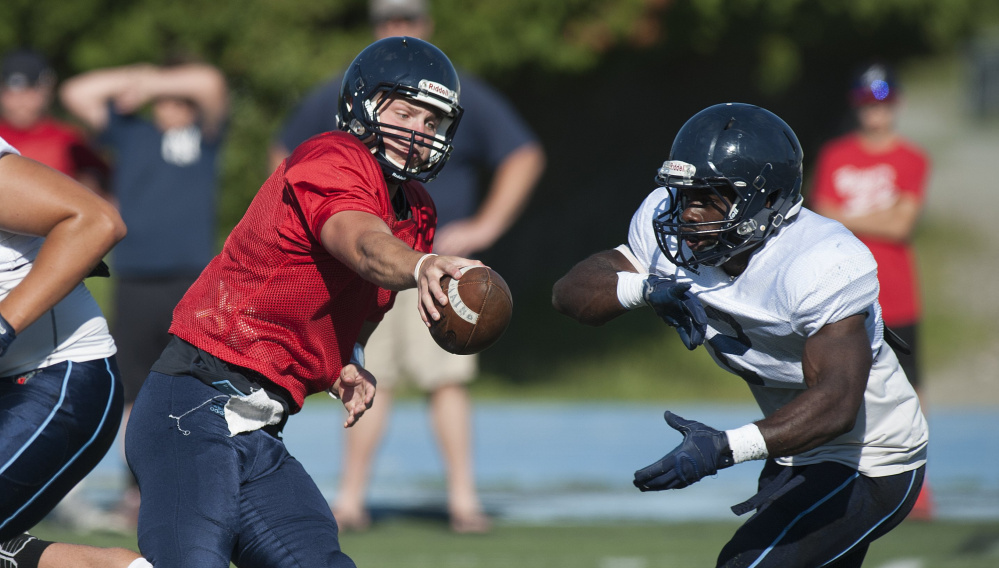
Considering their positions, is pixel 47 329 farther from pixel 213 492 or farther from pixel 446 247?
pixel 446 247

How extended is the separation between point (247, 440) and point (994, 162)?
11.2 m

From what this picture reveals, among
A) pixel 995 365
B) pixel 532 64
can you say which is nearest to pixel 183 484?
pixel 532 64

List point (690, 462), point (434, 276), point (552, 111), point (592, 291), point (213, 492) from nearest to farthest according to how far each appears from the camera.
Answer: point (434, 276), point (690, 462), point (213, 492), point (592, 291), point (552, 111)

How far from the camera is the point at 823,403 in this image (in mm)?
2637

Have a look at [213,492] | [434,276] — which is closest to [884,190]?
[434,276]

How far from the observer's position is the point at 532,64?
10305 millimetres

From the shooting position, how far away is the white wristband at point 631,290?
3.04m

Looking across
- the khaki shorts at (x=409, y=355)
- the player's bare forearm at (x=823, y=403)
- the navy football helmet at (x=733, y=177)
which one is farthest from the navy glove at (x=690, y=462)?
the khaki shorts at (x=409, y=355)

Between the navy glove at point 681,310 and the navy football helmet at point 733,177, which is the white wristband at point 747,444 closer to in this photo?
the navy glove at point 681,310

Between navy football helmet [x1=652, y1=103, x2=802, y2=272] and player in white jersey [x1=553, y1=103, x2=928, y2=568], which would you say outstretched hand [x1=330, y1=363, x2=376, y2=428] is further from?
navy football helmet [x1=652, y1=103, x2=802, y2=272]

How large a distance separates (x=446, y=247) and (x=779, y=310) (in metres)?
2.56

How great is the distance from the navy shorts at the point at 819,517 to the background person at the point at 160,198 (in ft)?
10.7

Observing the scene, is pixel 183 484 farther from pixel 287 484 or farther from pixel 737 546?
pixel 737 546

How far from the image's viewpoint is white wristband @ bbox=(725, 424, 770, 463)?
8.45ft
